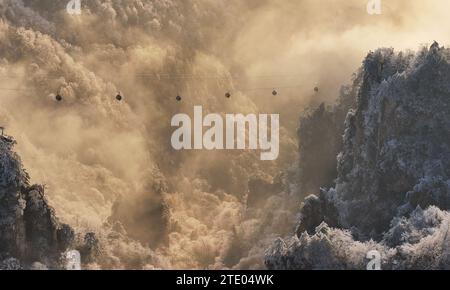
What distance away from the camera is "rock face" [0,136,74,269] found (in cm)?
9188

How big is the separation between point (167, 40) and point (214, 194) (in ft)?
125

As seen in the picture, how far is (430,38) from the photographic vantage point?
135 meters

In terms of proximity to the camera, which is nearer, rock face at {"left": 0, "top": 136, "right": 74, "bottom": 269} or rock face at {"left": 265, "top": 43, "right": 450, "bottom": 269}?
rock face at {"left": 0, "top": 136, "right": 74, "bottom": 269}

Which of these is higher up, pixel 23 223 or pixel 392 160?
pixel 392 160

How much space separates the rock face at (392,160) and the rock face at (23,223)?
26.3 m

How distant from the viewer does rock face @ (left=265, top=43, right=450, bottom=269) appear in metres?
99.8

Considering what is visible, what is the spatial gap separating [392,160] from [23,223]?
48.5 m

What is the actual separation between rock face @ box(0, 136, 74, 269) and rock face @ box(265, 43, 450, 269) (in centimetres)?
2628

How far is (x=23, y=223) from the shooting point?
93812 millimetres
